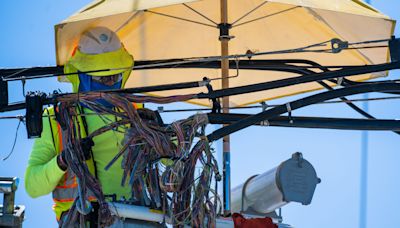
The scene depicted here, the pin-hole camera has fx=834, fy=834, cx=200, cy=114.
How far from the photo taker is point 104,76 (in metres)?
4.27

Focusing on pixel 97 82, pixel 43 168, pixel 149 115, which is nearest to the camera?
pixel 149 115

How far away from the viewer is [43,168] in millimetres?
4047

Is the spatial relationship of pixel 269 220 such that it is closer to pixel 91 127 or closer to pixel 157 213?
pixel 157 213

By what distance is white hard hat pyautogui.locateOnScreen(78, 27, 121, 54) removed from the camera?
4406 mm

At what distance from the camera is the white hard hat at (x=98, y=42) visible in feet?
14.5

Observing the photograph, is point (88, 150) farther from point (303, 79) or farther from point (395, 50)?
point (395, 50)

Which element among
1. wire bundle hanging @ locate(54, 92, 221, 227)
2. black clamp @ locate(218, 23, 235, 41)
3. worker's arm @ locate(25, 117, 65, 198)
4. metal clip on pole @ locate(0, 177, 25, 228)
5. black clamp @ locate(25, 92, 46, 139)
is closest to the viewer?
wire bundle hanging @ locate(54, 92, 221, 227)

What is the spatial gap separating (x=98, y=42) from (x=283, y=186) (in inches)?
48.8

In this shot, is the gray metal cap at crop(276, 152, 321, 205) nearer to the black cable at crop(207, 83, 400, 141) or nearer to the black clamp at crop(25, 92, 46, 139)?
the black cable at crop(207, 83, 400, 141)

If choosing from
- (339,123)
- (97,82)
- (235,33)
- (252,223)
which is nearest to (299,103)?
(339,123)

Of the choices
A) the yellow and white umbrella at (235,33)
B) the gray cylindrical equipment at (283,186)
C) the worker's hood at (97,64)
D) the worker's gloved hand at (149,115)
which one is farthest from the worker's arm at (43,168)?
the yellow and white umbrella at (235,33)

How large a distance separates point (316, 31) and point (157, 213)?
107 inches

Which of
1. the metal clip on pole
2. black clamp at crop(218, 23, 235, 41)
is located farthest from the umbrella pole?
the metal clip on pole

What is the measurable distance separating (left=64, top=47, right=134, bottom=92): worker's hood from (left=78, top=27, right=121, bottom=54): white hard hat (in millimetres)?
30
